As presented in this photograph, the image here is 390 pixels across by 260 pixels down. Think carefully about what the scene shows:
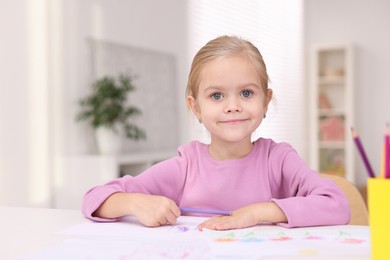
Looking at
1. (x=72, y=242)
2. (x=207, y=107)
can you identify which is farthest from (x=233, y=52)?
(x=72, y=242)

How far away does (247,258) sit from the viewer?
30.3 inches

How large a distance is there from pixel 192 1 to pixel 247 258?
4286 mm

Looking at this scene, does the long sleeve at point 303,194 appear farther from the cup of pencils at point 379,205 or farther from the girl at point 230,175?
the cup of pencils at point 379,205

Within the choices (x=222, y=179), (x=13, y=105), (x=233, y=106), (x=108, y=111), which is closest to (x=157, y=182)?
(x=222, y=179)

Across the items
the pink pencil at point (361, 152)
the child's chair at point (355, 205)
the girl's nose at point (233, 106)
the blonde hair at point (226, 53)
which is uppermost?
the blonde hair at point (226, 53)

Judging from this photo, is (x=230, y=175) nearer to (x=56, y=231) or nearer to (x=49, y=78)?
(x=56, y=231)

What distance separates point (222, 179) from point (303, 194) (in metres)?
0.18

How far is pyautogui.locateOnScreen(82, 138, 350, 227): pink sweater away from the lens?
118 centimetres

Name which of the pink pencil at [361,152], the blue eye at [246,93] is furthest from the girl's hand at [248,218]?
the pink pencil at [361,152]

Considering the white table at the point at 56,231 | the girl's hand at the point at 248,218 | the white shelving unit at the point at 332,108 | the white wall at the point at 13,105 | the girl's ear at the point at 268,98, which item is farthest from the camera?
the white shelving unit at the point at 332,108

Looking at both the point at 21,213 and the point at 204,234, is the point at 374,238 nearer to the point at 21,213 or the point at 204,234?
the point at 204,234

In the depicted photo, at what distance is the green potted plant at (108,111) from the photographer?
3.78 m

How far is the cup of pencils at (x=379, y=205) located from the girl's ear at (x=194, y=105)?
2.03 feet

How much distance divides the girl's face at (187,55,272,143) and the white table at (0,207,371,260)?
0.20 meters
